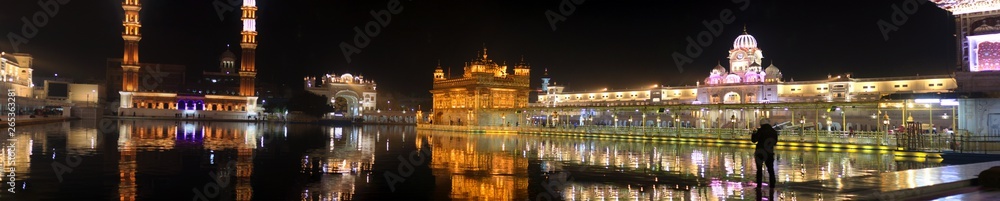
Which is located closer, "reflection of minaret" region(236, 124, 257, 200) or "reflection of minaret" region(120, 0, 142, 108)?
"reflection of minaret" region(236, 124, 257, 200)

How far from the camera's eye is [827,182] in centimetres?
1179

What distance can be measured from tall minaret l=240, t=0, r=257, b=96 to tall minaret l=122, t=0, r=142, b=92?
1292 centimetres

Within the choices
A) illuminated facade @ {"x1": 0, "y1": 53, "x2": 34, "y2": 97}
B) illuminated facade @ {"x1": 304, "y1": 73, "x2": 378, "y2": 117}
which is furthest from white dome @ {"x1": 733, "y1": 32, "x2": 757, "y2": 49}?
illuminated facade @ {"x1": 0, "y1": 53, "x2": 34, "y2": 97}

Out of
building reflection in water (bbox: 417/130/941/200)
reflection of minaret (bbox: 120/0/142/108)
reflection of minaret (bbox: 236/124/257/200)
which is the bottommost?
building reflection in water (bbox: 417/130/941/200)

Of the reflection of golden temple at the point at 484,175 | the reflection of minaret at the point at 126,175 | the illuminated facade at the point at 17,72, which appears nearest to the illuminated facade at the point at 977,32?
the reflection of golden temple at the point at 484,175

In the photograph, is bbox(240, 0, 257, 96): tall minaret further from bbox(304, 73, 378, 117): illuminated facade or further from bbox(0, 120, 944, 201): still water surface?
bbox(0, 120, 944, 201): still water surface

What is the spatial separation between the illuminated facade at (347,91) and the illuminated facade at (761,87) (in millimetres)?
39324

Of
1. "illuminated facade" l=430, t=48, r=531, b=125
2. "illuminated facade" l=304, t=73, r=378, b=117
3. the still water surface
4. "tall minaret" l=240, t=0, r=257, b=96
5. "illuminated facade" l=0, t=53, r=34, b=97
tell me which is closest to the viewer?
the still water surface

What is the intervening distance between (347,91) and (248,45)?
16881mm

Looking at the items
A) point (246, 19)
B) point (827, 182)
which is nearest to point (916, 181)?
point (827, 182)

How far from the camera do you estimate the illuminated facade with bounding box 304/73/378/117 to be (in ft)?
351

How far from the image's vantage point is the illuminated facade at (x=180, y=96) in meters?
90.2

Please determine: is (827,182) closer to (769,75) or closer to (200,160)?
(200,160)

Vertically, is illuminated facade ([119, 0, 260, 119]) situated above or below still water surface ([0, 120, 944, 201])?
above
